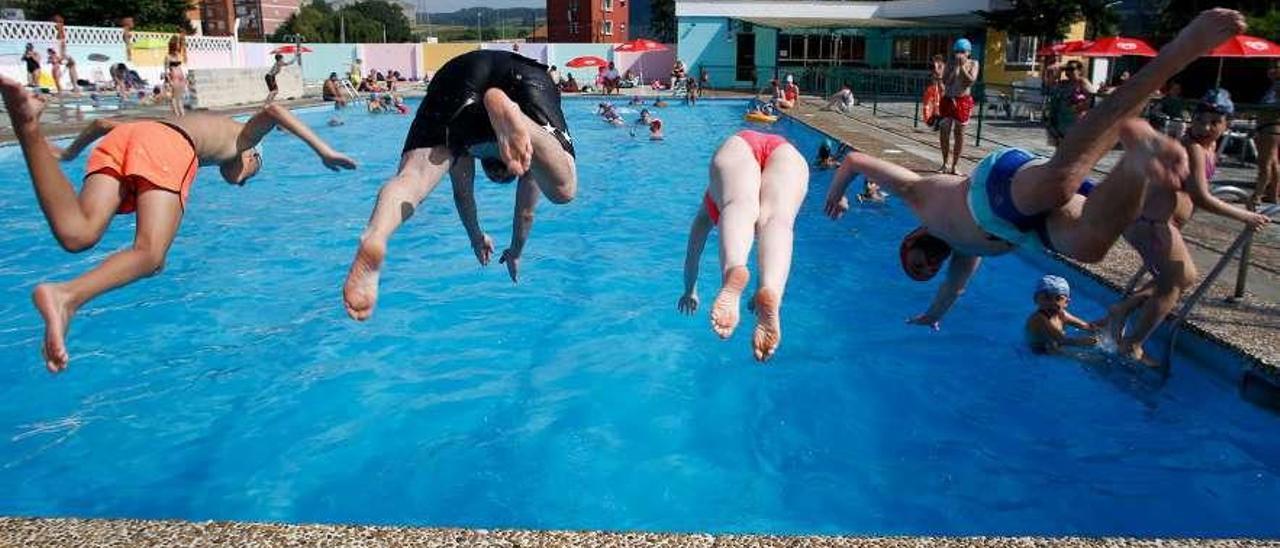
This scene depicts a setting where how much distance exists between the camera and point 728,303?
3590 millimetres

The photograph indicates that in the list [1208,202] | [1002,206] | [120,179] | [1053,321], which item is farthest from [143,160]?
[1053,321]

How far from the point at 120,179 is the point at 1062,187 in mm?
4354

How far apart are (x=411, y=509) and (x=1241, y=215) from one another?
191 inches

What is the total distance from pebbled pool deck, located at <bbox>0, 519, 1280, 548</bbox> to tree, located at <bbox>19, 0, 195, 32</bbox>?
59.1 metres

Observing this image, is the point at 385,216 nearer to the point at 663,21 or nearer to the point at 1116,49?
the point at 1116,49

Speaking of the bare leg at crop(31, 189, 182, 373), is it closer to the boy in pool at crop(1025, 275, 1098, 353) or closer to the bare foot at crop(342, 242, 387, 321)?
the bare foot at crop(342, 242, 387, 321)

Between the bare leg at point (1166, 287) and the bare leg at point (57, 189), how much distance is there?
223 inches

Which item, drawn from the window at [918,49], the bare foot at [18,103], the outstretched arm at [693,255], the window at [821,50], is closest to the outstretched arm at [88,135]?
the bare foot at [18,103]

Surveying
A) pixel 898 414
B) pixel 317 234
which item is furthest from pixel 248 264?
pixel 898 414

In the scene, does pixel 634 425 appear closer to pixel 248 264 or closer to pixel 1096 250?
pixel 1096 250

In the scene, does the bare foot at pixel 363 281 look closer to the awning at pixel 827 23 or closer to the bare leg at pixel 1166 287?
the bare leg at pixel 1166 287

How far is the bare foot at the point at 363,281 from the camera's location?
149 inches

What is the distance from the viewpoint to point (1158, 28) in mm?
25828

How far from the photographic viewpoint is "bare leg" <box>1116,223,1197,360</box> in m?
5.36
